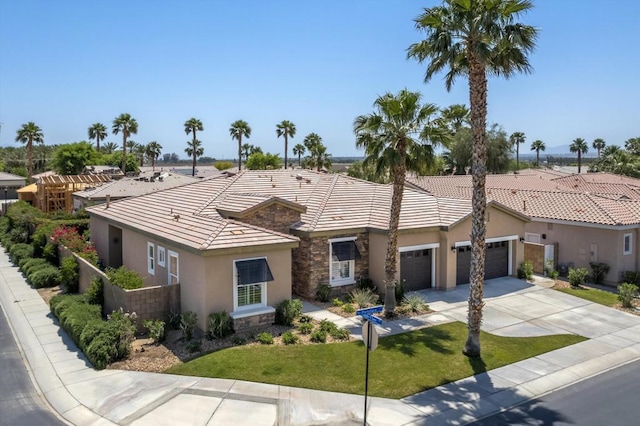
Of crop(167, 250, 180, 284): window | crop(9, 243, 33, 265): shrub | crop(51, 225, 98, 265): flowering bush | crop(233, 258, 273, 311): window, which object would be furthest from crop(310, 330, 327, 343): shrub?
crop(9, 243, 33, 265): shrub

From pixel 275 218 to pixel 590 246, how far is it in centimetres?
1668

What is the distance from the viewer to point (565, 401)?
1307 cm

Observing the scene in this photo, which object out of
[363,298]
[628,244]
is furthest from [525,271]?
[363,298]

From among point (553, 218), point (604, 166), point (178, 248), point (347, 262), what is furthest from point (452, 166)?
point (178, 248)

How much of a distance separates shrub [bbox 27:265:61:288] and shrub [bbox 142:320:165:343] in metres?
10.7

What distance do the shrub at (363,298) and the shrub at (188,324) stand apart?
21.6 feet

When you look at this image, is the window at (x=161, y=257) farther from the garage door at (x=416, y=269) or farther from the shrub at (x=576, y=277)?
the shrub at (x=576, y=277)

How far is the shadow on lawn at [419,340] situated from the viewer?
1616 centimetres

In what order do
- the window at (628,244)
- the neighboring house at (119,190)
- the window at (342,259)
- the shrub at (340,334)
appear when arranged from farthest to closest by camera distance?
the neighboring house at (119,190) < the window at (628,244) < the window at (342,259) < the shrub at (340,334)

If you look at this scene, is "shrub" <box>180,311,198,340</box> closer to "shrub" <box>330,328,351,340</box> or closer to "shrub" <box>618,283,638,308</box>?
"shrub" <box>330,328,351,340</box>

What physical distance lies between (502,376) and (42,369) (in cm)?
1329

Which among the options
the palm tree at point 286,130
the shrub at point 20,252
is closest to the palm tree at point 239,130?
the palm tree at point 286,130

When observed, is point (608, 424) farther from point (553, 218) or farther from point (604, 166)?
point (604, 166)

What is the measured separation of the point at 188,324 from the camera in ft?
55.3
